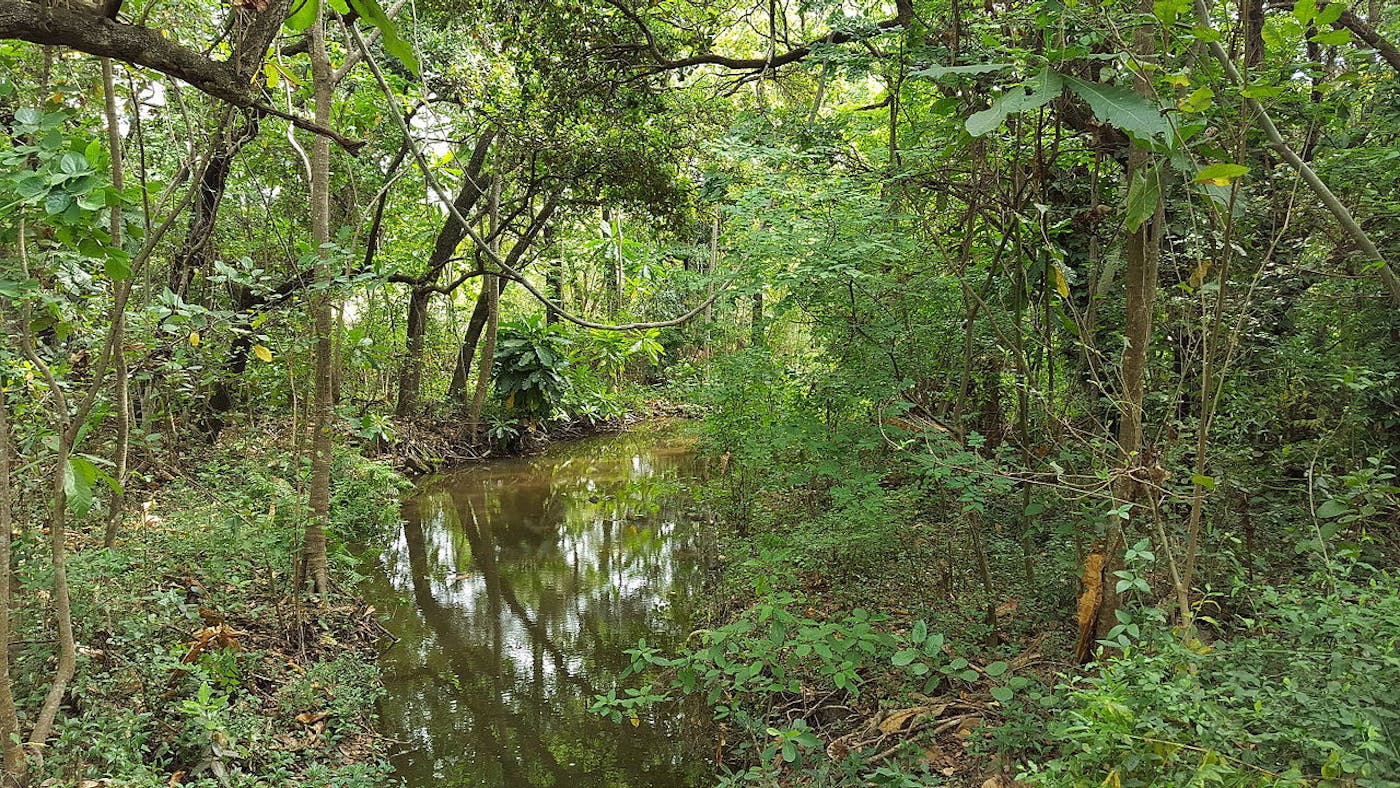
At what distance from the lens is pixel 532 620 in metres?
5.49

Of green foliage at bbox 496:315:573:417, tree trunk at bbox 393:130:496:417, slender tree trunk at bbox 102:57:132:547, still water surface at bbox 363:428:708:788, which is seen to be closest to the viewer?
slender tree trunk at bbox 102:57:132:547

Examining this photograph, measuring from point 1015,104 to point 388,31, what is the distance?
1486 millimetres

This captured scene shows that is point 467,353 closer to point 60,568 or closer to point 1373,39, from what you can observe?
point 60,568

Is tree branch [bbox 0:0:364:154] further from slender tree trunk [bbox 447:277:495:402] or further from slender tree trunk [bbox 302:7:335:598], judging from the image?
slender tree trunk [bbox 447:277:495:402]

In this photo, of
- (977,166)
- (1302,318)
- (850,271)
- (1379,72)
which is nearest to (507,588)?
(850,271)

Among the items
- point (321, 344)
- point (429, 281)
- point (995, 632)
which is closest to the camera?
point (995, 632)

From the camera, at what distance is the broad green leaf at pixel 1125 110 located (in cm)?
177

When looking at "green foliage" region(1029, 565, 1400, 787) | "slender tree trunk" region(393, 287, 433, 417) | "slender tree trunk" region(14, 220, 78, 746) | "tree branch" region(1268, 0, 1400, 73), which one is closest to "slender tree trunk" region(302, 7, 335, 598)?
"slender tree trunk" region(14, 220, 78, 746)

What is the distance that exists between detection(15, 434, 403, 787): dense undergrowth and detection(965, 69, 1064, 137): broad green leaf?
125 inches

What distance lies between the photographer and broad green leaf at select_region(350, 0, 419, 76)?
34.1 inches

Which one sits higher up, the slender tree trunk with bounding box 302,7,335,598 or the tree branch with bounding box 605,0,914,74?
the tree branch with bounding box 605,0,914,74

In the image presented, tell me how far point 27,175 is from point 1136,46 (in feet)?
10.2

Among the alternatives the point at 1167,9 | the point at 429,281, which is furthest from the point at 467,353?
the point at 1167,9

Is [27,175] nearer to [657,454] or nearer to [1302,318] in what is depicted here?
[1302,318]
